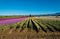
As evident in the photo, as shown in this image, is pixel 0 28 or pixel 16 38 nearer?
pixel 16 38

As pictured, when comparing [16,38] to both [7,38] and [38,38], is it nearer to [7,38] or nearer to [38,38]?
[7,38]

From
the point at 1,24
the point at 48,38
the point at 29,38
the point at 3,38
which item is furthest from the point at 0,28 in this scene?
the point at 48,38

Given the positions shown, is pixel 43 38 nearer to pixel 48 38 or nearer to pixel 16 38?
pixel 48 38

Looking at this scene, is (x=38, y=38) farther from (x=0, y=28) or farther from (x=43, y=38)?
(x=0, y=28)

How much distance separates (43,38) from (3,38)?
9.90ft

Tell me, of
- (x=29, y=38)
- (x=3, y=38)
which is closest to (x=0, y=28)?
(x=3, y=38)

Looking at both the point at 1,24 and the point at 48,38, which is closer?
the point at 48,38

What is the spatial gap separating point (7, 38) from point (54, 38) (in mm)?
3510

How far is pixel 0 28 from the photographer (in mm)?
14516

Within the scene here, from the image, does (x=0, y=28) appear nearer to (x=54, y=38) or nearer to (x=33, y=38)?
(x=33, y=38)

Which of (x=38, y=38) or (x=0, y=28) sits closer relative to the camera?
(x=38, y=38)

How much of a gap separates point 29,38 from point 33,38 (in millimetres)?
302

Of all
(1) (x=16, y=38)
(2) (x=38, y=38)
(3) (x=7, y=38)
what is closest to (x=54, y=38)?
(2) (x=38, y=38)

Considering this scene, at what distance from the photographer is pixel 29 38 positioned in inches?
365
